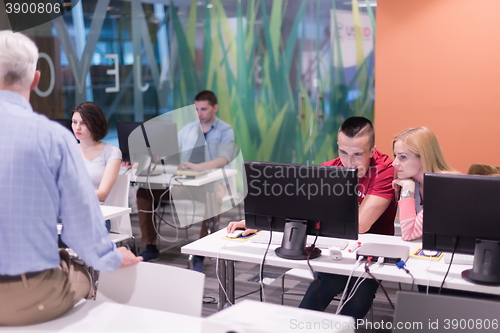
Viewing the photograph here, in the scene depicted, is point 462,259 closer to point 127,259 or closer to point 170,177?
point 127,259

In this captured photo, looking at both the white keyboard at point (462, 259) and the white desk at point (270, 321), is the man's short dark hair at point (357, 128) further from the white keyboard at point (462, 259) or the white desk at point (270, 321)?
the white desk at point (270, 321)

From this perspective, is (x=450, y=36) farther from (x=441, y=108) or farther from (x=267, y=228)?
(x=267, y=228)

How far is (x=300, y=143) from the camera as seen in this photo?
6.46 metres

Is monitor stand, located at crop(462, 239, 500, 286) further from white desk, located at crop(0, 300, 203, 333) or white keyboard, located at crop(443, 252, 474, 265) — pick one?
white desk, located at crop(0, 300, 203, 333)

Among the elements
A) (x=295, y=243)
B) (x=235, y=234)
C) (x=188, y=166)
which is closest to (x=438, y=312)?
(x=295, y=243)

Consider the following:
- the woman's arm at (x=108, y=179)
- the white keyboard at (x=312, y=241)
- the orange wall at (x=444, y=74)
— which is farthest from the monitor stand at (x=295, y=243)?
the orange wall at (x=444, y=74)

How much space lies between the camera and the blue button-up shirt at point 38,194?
1.67 meters

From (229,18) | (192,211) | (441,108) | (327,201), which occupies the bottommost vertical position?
(192,211)

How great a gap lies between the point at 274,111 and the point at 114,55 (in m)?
2.14

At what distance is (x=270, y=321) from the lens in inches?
58.5

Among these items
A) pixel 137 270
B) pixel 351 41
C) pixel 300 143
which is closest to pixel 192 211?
pixel 300 143

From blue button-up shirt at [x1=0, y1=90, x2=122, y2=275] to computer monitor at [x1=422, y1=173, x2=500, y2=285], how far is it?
1328 millimetres

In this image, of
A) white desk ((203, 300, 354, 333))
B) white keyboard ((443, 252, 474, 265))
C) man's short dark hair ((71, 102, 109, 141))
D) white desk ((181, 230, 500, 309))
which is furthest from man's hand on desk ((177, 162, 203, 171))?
white desk ((203, 300, 354, 333))

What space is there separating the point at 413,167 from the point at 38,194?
1.85 meters
